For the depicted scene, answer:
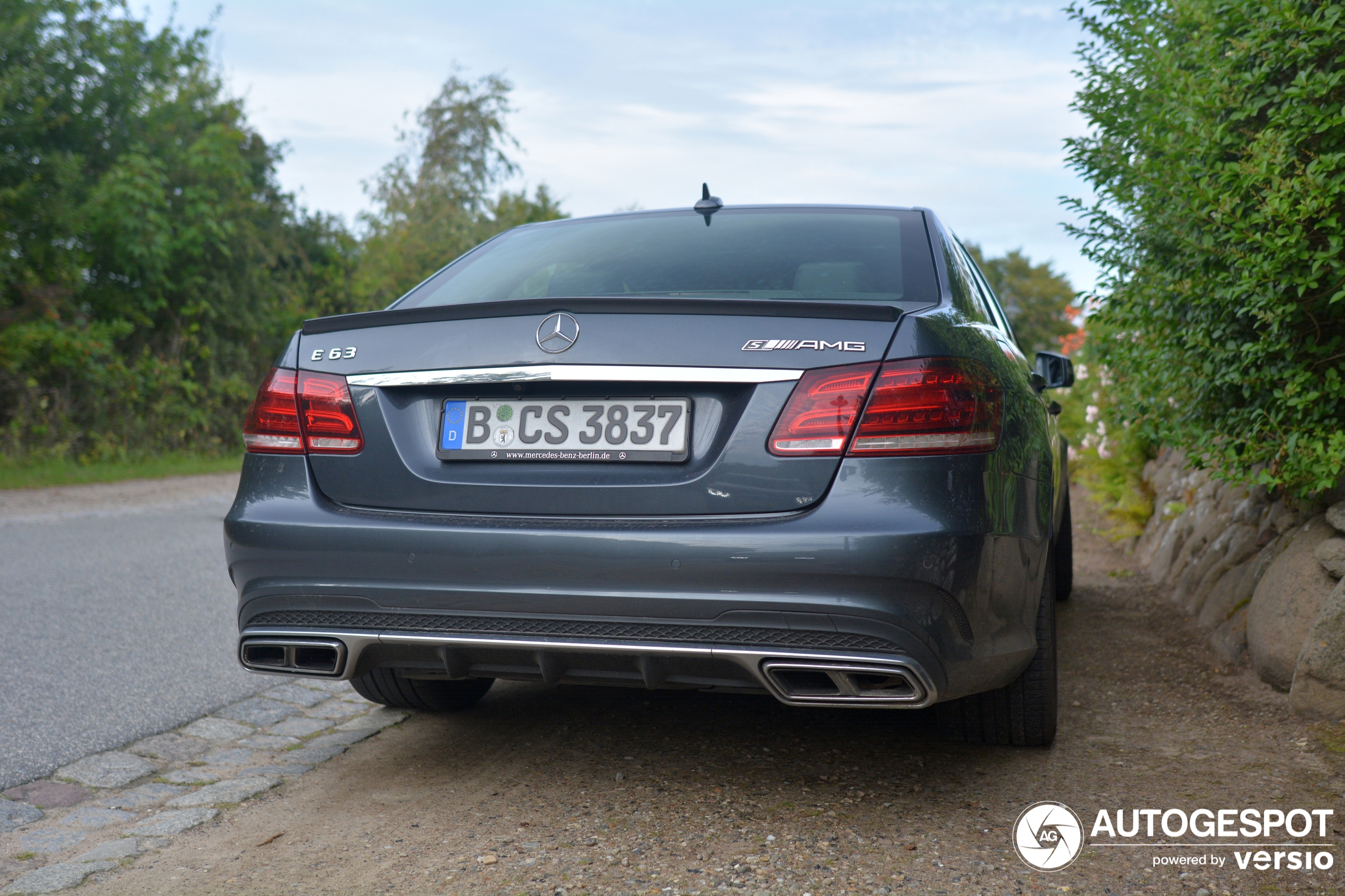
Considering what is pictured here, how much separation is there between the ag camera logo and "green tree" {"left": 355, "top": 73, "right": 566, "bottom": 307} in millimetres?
26800

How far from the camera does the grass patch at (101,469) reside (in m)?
12.1

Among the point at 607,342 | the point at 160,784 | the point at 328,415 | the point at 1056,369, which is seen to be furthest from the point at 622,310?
the point at 1056,369

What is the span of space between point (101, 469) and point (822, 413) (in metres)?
13.7

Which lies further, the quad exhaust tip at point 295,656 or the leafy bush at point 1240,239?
the leafy bush at point 1240,239

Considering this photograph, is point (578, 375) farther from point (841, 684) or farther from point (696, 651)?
point (841, 684)

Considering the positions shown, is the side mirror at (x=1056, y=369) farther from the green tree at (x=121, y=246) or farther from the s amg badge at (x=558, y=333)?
the green tree at (x=121, y=246)

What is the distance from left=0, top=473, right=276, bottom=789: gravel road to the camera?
359 cm

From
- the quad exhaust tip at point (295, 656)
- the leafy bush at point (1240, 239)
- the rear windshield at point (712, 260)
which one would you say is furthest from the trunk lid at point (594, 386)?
the leafy bush at point (1240, 239)

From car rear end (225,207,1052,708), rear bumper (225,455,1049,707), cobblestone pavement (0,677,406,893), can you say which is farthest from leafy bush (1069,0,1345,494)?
cobblestone pavement (0,677,406,893)

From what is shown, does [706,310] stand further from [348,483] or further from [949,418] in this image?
[348,483]

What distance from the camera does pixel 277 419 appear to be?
9.16ft

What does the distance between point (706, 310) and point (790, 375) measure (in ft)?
0.90

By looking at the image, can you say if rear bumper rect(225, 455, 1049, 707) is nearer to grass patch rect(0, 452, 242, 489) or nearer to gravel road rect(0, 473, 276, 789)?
gravel road rect(0, 473, 276, 789)

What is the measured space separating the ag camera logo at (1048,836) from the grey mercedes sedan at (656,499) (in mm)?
362
